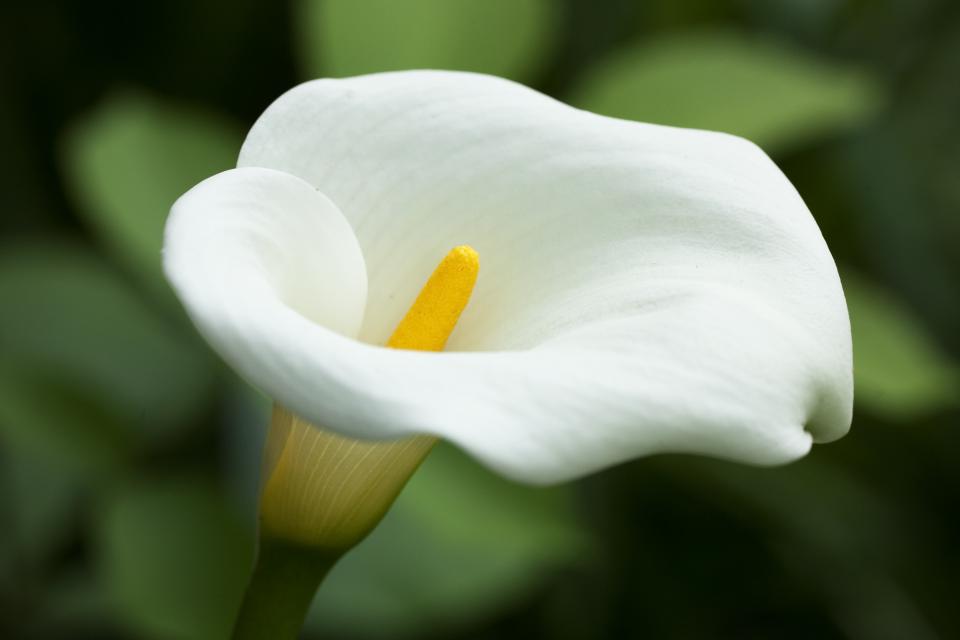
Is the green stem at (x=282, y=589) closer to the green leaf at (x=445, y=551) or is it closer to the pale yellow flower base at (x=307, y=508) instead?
the pale yellow flower base at (x=307, y=508)

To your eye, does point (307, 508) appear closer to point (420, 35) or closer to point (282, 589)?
point (282, 589)

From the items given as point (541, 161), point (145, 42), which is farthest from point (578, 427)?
point (145, 42)

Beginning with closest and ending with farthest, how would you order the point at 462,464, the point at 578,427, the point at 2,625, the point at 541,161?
1. the point at 578,427
2. the point at 541,161
3. the point at 462,464
4. the point at 2,625

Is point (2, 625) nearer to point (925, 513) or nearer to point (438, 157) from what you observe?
point (438, 157)

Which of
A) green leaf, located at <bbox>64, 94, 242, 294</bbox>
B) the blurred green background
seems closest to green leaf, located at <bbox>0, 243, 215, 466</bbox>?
the blurred green background

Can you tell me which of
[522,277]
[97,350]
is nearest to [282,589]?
[522,277]

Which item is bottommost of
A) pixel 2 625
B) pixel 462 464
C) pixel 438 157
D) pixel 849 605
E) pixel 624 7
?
pixel 2 625

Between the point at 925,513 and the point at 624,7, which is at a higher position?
the point at 624,7
